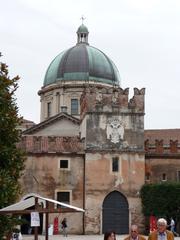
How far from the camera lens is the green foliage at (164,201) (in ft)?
134

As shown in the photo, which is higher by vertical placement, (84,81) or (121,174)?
(84,81)

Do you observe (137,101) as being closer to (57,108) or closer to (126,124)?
(126,124)

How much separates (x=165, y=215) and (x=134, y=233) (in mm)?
30225

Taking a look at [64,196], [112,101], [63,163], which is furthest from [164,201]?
[112,101]

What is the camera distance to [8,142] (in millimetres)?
20578

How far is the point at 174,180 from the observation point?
1710 inches

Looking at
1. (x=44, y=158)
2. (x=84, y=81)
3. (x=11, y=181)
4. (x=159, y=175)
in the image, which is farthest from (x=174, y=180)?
(x=11, y=181)

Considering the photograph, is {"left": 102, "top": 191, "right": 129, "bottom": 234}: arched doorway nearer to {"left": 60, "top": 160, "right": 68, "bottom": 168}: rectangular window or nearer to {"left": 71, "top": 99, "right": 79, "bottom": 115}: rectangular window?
{"left": 60, "top": 160, "right": 68, "bottom": 168}: rectangular window

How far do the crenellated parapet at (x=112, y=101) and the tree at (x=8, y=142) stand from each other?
21798mm

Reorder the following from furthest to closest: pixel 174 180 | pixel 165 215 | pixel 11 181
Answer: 1. pixel 174 180
2. pixel 165 215
3. pixel 11 181

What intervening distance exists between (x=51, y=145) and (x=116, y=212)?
677 cm

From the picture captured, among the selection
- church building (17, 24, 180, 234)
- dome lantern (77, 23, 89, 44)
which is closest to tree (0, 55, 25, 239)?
church building (17, 24, 180, 234)

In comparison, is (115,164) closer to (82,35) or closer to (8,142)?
(8,142)

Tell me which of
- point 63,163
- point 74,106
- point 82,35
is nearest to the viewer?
point 63,163
